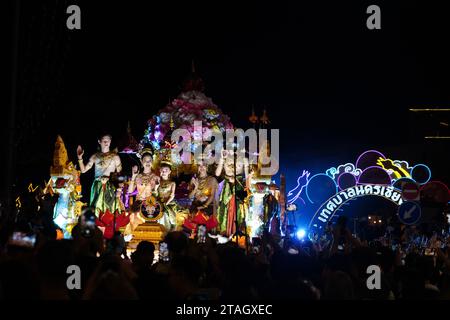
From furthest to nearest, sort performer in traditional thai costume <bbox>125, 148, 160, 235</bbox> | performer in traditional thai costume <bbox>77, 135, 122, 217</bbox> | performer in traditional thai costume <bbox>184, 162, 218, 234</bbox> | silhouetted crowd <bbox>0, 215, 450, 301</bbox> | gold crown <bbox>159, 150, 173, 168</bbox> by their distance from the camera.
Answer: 1. gold crown <bbox>159, 150, 173, 168</bbox>
2. performer in traditional thai costume <bbox>184, 162, 218, 234</bbox>
3. performer in traditional thai costume <bbox>77, 135, 122, 217</bbox>
4. performer in traditional thai costume <bbox>125, 148, 160, 235</bbox>
5. silhouetted crowd <bbox>0, 215, 450, 301</bbox>

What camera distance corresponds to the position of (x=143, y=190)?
20.6 meters

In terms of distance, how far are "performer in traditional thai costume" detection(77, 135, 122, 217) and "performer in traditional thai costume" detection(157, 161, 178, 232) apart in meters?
1.27

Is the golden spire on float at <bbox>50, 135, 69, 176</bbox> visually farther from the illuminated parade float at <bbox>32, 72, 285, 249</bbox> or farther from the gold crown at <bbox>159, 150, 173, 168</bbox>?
the gold crown at <bbox>159, 150, 173, 168</bbox>

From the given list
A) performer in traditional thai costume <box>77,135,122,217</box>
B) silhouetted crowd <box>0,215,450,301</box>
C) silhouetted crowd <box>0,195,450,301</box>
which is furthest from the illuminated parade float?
silhouetted crowd <box>0,215,450,301</box>

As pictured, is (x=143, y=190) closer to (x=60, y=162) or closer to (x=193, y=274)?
(x=60, y=162)

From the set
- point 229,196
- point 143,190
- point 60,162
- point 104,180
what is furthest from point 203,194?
point 60,162

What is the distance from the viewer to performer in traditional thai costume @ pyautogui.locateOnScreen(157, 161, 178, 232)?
20219 mm

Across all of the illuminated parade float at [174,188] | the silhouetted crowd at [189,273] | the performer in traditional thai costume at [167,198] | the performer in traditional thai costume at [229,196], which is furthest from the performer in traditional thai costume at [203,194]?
the silhouetted crowd at [189,273]

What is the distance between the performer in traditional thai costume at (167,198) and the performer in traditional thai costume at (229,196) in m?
1.48

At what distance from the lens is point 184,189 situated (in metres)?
22.0

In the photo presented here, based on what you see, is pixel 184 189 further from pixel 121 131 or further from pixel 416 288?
pixel 416 288

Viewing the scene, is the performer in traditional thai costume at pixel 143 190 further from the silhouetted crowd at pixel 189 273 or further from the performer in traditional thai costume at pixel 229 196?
the silhouetted crowd at pixel 189 273
